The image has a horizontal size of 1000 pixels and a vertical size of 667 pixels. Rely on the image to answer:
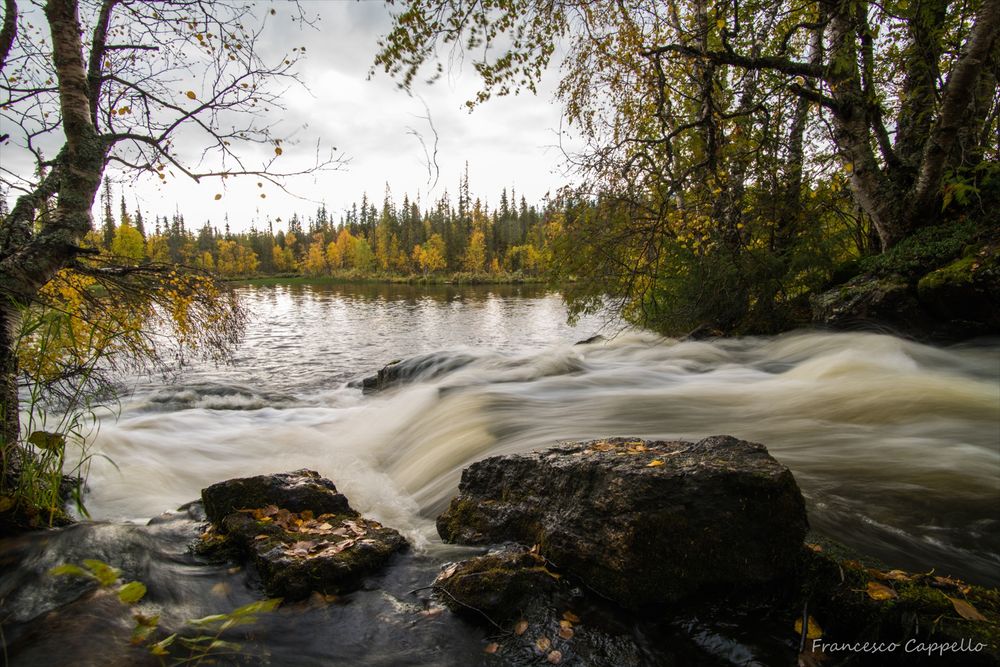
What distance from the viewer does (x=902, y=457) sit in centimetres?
388

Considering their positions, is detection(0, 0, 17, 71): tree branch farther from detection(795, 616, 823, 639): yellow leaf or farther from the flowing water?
detection(795, 616, 823, 639): yellow leaf

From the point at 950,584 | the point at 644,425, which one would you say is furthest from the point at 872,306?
the point at 950,584

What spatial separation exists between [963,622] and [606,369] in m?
7.08

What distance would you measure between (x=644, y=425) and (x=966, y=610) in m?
3.48

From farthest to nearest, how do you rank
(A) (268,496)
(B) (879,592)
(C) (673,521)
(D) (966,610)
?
1. (A) (268,496)
2. (C) (673,521)
3. (B) (879,592)
4. (D) (966,610)

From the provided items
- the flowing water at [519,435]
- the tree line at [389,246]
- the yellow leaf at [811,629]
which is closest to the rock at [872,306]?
the flowing water at [519,435]

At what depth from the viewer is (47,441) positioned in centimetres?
291

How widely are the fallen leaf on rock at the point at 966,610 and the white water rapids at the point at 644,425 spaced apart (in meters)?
0.71

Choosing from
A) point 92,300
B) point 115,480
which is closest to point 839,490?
point 92,300

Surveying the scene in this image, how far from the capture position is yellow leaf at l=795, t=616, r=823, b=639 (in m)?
2.07

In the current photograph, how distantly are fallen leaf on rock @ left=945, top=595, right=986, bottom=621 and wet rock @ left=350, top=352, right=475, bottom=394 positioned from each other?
860 cm

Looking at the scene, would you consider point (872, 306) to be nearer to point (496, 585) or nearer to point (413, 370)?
point (496, 585)

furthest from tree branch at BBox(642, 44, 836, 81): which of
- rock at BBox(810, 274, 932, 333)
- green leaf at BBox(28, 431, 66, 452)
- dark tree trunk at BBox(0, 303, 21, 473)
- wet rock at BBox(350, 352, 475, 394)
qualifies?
wet rock at BBox(350, 352, 475, 394)

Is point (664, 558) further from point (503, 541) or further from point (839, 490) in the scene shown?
point (839, 490)
